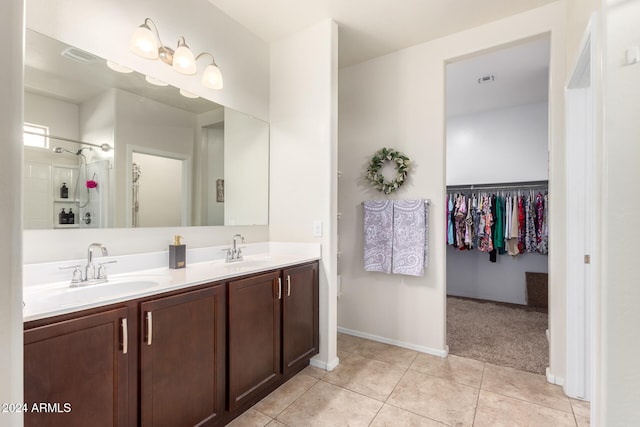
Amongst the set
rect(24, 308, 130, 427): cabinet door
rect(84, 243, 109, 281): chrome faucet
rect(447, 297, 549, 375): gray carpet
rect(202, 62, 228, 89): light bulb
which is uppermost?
rect(202, 62, 228, 89): light bulb

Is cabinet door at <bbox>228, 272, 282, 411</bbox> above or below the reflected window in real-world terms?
below

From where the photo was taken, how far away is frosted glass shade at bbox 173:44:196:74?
6.49ft

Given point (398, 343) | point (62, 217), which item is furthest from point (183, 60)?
point (398, 343)

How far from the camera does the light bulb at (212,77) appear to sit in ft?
7.07

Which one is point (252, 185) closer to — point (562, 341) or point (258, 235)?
point (258, 235)

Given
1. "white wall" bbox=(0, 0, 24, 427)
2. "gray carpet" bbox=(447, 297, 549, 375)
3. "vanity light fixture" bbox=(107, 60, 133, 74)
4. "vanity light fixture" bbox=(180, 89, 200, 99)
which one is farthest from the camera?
"gray carpet" bbox=(447, 297, 549, 375)

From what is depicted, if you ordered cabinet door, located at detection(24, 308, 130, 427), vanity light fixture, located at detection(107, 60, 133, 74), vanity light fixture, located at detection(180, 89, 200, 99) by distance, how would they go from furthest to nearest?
vanity light fixture, located at detection(180, 89, 200, 99) → vanity light fixture, located at detection(107, 60, 133, 74) → cabinet door, located at detection(24, 308, 130, 427)

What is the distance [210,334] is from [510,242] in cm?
418

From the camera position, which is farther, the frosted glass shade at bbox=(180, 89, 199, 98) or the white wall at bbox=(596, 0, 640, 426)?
the frosted glass shade at bbox=(180, 89, 199, 98)

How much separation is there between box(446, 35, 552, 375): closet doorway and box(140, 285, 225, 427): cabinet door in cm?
255

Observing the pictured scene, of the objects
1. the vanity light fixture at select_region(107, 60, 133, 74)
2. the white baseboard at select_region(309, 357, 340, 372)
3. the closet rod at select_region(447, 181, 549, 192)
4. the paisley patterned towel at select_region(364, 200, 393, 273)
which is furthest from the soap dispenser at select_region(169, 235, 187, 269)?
the closet rod at select_region(447, 181, 549, 192)

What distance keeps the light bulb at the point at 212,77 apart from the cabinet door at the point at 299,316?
57.2 inches

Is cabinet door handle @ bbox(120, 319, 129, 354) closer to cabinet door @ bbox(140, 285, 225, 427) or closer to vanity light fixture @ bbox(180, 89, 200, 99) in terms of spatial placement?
cabinet door @ bbox(140, 285, 225, 427)

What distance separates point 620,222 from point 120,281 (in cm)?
228
